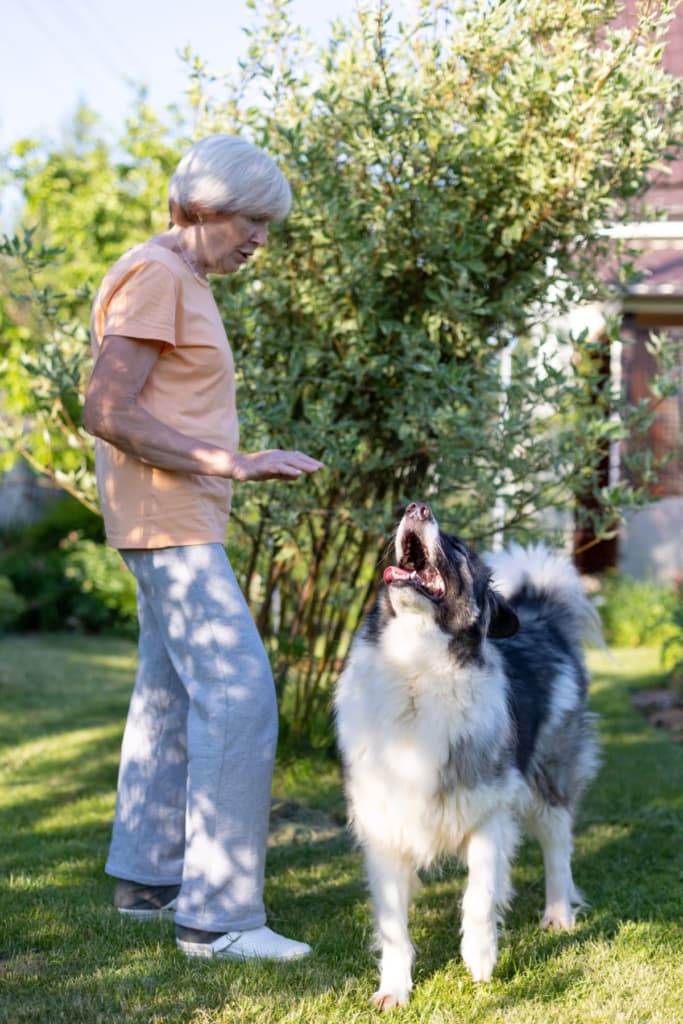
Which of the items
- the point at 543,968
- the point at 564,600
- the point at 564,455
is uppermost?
the point at 564,455

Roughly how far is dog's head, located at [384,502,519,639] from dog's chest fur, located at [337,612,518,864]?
47 mm

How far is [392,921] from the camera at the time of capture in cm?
300

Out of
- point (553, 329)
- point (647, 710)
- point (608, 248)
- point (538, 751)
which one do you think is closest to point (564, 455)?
point (553, 329)

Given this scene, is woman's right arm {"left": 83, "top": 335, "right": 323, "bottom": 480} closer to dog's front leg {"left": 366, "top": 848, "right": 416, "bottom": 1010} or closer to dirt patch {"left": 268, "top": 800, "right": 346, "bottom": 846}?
dog's front leg {"left": 366, "top": 848, "right": 416, "bottom": 1010}

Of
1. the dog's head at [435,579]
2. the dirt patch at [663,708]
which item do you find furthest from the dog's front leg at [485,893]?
the dirt patch at [663,708]

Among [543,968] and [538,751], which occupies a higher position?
[538,751]

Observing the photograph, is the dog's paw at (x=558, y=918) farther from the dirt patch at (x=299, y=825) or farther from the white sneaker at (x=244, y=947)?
the dirt patch at (x=299, y=825)

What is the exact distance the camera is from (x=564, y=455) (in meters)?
4.42

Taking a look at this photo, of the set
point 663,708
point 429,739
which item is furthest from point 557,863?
point 663,708

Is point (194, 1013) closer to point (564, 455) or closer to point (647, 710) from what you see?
point (564, 455)

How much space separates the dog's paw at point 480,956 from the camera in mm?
2979

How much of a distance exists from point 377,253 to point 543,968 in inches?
102

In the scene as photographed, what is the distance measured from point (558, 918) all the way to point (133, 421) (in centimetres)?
206

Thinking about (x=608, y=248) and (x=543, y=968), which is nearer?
(x=543, y=968)
